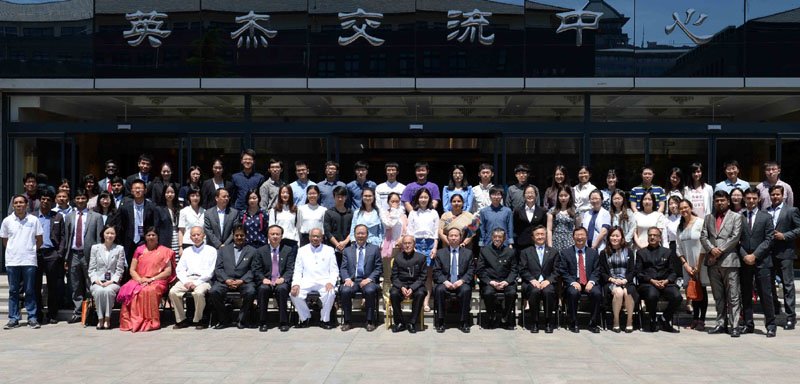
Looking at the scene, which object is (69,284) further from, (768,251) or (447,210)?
(768,251)

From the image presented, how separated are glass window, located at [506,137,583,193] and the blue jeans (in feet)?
25.4

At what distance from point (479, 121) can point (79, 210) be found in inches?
264

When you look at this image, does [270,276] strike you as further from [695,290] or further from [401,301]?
[695,290]

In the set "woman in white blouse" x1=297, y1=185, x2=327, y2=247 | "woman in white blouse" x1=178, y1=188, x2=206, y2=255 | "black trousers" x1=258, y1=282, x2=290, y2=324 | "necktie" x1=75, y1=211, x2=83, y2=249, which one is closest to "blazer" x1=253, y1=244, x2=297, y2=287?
"black trousers" x1=258, y1=282, x2=290, y2=324

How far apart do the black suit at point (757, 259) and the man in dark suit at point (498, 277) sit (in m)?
2.81

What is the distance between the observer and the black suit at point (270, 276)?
9461mm

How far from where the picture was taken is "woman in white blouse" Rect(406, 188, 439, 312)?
32.5 feet

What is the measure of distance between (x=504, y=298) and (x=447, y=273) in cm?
78

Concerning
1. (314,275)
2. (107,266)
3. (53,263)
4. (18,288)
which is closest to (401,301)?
(314,275)

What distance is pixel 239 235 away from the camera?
973 cm

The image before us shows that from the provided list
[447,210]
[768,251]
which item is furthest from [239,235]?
[768,251]

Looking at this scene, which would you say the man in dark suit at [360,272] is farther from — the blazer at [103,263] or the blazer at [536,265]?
the blazer at [103,263]

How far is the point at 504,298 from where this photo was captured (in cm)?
945

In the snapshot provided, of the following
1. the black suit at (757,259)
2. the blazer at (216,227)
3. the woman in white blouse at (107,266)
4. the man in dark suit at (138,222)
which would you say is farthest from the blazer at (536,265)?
the woman in white blouse at (107,266)
